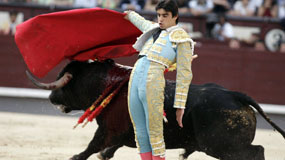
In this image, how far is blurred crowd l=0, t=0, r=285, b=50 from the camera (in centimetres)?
723

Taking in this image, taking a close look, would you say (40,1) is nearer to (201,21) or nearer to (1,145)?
(201,21)

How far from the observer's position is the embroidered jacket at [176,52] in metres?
2.76

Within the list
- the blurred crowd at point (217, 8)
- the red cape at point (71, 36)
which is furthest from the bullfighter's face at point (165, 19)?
the blurred crowd at point (217, 8)

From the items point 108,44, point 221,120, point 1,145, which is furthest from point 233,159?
point 1,145

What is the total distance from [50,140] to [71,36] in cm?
162

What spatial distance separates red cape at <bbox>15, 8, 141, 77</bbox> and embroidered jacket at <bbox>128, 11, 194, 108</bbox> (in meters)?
0.66

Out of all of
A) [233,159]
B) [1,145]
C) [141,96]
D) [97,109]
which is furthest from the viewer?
[1,145]

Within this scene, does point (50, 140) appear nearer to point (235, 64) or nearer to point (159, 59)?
point (159, 59)

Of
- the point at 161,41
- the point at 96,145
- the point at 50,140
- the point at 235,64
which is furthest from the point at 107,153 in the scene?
the point at 235,64

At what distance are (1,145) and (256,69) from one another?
3882mm

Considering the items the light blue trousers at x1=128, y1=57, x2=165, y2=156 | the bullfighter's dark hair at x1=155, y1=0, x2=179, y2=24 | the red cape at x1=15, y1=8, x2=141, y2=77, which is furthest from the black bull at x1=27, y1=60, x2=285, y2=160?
the bullfighter's dark hair at x1=155, y1=0, x2=179, y2=24

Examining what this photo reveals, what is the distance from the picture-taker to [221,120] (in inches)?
123

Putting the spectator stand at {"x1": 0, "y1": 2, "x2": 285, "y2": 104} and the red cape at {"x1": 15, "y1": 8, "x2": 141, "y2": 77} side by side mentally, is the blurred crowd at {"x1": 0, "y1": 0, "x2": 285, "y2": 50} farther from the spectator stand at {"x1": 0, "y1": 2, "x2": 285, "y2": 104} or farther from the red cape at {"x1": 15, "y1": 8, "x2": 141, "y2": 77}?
the red cape at {"x1": 15, "y1": 8, "x2": 141, "y2": 77}

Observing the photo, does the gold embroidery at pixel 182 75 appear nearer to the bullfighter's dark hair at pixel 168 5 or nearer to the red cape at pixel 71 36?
the bullfighter's dark hair at pixel 168 5
